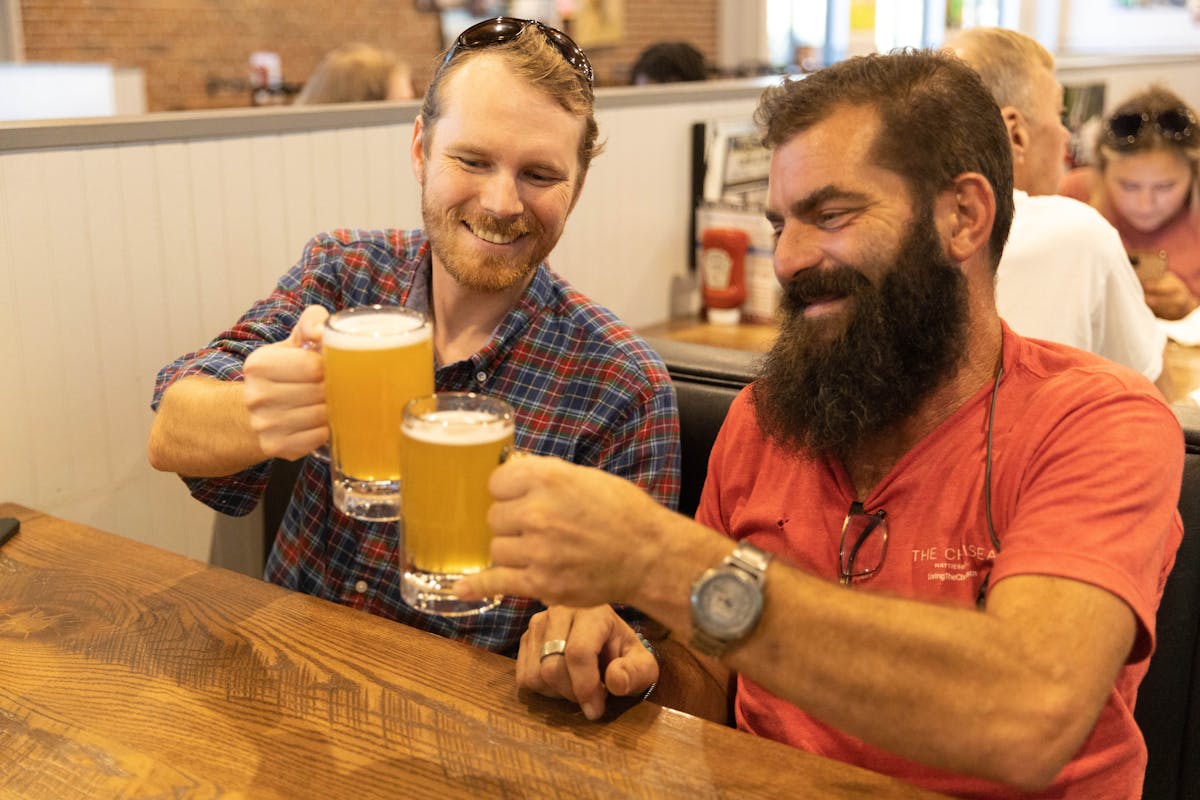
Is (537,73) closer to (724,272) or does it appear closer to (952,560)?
(952,560)

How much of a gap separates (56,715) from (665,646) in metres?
0.72

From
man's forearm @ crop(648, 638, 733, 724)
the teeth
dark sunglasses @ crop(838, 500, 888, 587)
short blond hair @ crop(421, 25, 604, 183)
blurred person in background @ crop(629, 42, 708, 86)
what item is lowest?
man's forearm @ crop(648, 638, 733, 724)

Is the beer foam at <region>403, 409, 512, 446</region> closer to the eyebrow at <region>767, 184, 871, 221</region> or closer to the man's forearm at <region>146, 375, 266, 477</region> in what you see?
the man's forearm at <region>146, 375, 266, 477</region>

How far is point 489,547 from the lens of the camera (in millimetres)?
973

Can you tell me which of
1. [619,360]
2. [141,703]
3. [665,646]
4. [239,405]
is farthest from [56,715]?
[619,360]

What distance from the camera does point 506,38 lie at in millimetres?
1579

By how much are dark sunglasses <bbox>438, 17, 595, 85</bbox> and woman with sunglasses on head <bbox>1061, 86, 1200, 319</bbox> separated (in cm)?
224

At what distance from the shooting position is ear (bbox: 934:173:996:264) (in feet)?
4.32

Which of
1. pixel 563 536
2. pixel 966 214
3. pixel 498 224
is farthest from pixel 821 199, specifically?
pixel 563 536

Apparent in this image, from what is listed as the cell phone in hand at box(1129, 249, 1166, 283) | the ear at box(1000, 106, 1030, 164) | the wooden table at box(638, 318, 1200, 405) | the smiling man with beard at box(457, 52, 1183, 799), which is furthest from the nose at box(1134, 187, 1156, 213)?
the smiling man with beard at box(457, 52, 1183, 799)

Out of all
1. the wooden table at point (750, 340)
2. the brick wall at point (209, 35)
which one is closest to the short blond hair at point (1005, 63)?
the wooden table at point (750, 340)

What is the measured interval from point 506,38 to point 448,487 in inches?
33.5

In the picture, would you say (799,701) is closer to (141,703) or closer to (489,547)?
(489,547)

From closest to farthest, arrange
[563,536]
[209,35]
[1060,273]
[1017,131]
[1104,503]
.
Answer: [563,536] → [1104,503] → [1060,273] → [1017,131] → [209,35]
